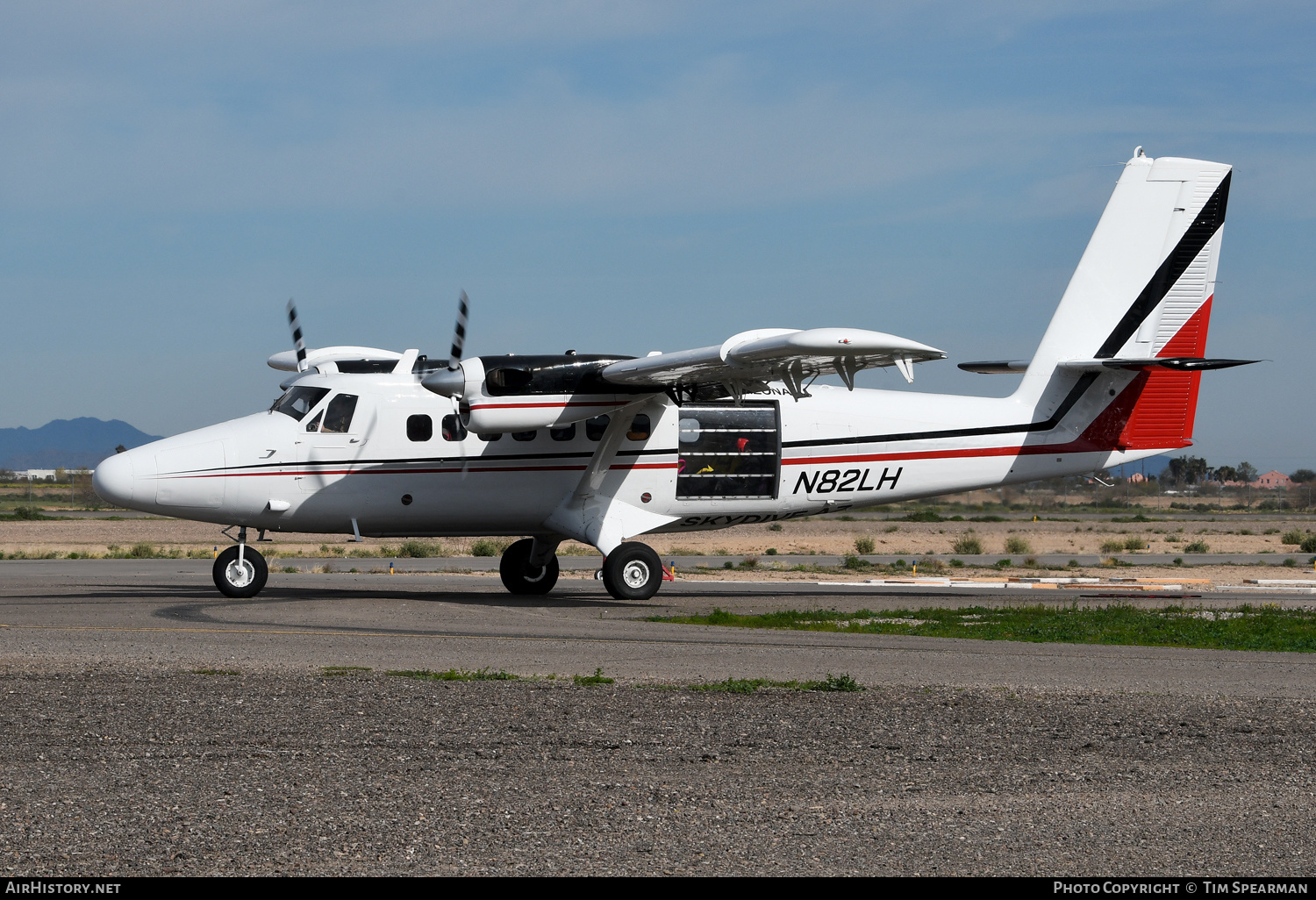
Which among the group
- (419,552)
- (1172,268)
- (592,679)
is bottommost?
(419,552)

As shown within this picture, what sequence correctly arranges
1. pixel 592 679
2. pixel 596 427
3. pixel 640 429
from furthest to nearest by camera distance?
pixel 596 427 → pixel 640 429 → pixel 592 679

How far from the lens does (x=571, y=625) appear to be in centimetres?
1528

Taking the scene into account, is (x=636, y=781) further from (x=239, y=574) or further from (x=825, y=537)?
(x=825, y=537)

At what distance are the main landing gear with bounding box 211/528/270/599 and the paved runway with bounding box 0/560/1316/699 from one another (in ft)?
0.83

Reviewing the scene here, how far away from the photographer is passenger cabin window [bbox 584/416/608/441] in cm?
1942

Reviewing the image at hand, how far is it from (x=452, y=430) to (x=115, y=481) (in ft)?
16.2

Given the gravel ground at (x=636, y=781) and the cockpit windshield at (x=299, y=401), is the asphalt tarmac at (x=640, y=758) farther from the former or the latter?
the cockpit windshield at (x=299, y=401)

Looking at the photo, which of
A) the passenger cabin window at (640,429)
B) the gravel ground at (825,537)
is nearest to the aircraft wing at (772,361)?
the passenger cabin window at (640,429)

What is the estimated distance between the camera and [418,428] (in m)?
18.9

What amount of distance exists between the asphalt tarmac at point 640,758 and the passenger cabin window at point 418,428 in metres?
5.40

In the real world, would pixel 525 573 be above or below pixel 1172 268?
below

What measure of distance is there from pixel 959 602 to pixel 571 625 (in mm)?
7538

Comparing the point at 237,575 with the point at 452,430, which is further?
the point at 452,430

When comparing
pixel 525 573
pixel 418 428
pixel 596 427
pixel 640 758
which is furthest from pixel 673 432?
pixel 640 758
